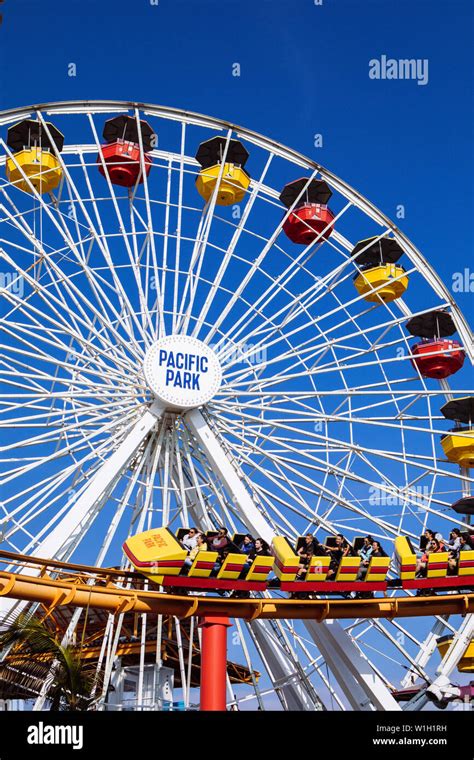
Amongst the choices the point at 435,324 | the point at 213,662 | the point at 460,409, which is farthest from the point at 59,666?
the point at 435,324

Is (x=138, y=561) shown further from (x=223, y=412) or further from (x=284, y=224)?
(x=284, y=224)

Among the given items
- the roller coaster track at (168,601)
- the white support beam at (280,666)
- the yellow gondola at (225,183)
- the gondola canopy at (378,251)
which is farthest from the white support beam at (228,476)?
the gondola canopy at (378,251)

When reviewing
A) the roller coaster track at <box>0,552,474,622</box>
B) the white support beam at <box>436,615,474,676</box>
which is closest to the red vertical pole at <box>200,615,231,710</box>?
the roller coaster track at <box>0,552,474,622</box>

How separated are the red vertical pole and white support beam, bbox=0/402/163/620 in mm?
3147

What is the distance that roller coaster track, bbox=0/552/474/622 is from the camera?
15.0 meters

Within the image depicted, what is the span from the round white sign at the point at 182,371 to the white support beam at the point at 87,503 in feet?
1.47

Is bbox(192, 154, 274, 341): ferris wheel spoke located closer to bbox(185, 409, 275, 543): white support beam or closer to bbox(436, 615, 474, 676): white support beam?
bbox(185, 409, 275, 543): white support beam

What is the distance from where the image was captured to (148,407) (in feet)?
66.0

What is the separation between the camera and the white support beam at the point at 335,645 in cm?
1869

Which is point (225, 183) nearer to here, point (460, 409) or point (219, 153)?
point (219, 153)

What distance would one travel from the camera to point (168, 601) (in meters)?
16.4

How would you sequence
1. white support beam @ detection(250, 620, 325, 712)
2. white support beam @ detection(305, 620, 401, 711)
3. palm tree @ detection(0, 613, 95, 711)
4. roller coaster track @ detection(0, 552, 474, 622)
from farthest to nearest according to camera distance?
white support beam @ detection(250, 620, 325, 712), white support beam @ detection(305, 620, 401, 711), roller coaster track @ detection(0, 552, 474, 622), palm tree @ detection(0, 613, 95, 711)

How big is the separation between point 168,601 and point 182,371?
5.73 metres
